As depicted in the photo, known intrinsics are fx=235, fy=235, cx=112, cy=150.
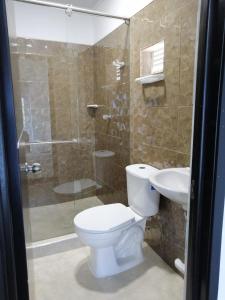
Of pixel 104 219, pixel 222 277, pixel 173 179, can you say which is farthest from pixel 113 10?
pixel 222 277

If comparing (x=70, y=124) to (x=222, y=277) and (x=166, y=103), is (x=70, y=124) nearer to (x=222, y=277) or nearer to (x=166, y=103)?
(x=166, y=103)

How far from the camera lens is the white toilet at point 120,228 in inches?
66.9

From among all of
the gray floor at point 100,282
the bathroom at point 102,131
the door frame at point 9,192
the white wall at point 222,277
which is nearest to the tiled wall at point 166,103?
the bathroom at point 102,131

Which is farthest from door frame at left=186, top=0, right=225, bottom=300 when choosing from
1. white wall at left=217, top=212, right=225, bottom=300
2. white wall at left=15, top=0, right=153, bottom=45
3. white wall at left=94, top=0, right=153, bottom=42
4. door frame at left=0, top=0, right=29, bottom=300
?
white wall at left=15, top=0, right=153, bottom=45

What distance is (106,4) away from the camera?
98.2 inches

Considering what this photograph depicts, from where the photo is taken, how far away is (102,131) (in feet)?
9.59

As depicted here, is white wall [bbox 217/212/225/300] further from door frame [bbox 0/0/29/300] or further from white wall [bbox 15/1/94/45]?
white wall [bbox 15/1/94/45]

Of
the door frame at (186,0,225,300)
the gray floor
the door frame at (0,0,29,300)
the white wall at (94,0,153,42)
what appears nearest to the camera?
the door frame at (0,0,29,300)

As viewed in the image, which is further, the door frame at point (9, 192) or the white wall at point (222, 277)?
the white wall at point (222, 277)

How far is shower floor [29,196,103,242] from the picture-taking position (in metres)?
2.35

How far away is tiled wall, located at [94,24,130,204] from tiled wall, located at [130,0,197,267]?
0.17m

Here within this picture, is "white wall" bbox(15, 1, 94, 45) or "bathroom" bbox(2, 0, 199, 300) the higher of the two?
"white wall" bbox(15, 1, 94, 45)

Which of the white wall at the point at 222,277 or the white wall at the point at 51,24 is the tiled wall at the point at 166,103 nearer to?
the white wall at the point at 222,277

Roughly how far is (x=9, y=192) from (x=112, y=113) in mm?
2096
